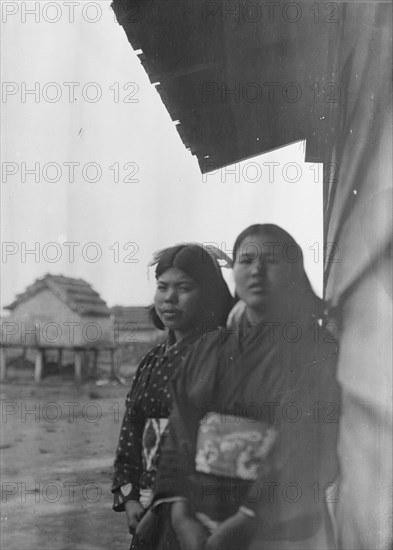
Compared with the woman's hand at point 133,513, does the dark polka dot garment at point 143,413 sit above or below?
above

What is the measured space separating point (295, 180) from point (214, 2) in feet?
1.31

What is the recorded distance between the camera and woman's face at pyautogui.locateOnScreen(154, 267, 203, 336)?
4.26 ft

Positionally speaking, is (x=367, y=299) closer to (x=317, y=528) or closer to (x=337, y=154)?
(x=337, y=154)

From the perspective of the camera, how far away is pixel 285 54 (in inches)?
51.6

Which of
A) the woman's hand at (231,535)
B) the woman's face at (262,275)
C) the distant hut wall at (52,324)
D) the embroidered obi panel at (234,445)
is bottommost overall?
the woman's hand at (231,535)

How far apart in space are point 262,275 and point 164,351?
258 mm

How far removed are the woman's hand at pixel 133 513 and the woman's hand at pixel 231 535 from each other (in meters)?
0.15

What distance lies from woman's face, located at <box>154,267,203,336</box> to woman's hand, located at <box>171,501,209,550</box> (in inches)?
14.1

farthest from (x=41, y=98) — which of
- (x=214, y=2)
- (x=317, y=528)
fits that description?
(x=317, y=528)

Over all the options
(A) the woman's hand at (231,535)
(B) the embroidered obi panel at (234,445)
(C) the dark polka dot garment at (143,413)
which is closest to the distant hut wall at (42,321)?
(C) the dark polka dot garment at (143,413)

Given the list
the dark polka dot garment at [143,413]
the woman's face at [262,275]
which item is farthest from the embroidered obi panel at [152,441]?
the woman's face at [262,275]

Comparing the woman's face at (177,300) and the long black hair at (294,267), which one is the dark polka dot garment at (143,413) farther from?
the long black hair at (294,267)

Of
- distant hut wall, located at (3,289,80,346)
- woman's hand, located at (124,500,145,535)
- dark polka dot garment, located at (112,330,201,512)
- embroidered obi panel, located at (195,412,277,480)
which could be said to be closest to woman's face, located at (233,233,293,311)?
dark polka dot garment, located at (112,330,201,512)

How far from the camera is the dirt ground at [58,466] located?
51.9 inches
